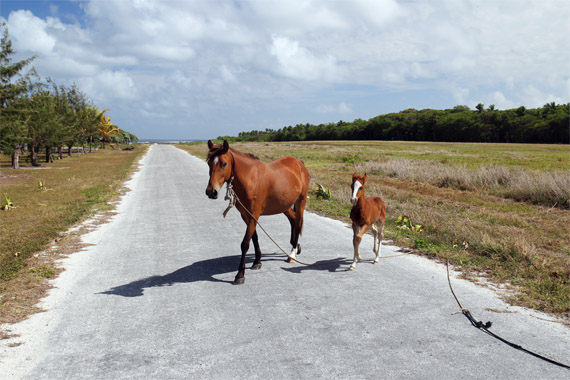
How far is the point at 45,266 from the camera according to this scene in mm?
6566

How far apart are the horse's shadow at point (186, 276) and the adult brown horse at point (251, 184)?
59cm

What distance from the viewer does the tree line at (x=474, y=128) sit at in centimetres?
8269

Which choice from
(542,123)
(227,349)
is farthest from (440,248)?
(542,123)

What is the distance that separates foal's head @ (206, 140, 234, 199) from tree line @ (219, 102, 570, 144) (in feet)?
302

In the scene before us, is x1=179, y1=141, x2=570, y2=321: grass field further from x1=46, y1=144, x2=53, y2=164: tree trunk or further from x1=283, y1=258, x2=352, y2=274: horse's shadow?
x1=46, y1=144, x2=53, y2=164: tree trunk

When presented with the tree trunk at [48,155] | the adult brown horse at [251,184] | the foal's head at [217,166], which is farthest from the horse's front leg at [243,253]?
the tree trunk at [48,155]

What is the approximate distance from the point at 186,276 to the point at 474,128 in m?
108

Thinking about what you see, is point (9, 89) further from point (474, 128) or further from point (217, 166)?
point (474, 128)

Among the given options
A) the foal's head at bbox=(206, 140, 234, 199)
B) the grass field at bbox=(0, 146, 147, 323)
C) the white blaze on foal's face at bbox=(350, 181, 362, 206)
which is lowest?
the grass field at bbox=(0, 146, 147, 323)

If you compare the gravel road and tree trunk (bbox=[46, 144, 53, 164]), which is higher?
tree trunk (bbox=[46, 144, 53, 164])

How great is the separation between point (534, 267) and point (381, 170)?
18.9 metres

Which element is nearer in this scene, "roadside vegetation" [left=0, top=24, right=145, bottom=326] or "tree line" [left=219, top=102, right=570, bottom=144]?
"roadside vegetation" [left=0, top=24, right=145, bottom=326]

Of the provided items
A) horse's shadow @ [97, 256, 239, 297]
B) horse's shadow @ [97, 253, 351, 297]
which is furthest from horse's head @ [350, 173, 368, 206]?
horse's shadow @ [97, 256, 239, 297]

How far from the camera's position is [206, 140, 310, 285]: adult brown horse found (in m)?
5.35
